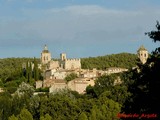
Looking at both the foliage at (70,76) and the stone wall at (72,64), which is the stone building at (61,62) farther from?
the foliage at (70,76)

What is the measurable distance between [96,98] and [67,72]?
37.6 meters

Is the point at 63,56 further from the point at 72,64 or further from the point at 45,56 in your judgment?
the point at 72,64

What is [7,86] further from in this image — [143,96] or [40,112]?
[143,96]

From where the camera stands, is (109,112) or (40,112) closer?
(109,112)

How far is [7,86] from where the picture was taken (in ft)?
303

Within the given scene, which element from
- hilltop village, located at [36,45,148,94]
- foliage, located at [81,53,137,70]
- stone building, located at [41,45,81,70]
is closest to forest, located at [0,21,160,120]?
foliage, located at [81,53,137,70]

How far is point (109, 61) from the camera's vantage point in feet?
407

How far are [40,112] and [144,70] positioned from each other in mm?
36970

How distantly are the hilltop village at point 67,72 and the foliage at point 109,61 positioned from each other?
5531 millimetres

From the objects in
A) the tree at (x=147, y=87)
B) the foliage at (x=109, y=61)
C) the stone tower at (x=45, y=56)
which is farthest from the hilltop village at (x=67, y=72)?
the tree at (x=147, y=87)

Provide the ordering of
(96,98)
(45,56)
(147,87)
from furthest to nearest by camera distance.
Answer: (45,56)
(96,98)
(147,87)

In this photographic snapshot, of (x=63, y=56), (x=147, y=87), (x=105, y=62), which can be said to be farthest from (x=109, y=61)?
(x=147, y=87)

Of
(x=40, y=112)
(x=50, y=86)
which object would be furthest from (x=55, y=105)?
(x=50, y=86)

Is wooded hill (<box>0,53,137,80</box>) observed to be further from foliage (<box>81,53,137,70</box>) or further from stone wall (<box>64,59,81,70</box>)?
stone wall (<box>64,59,81,70</box>)
